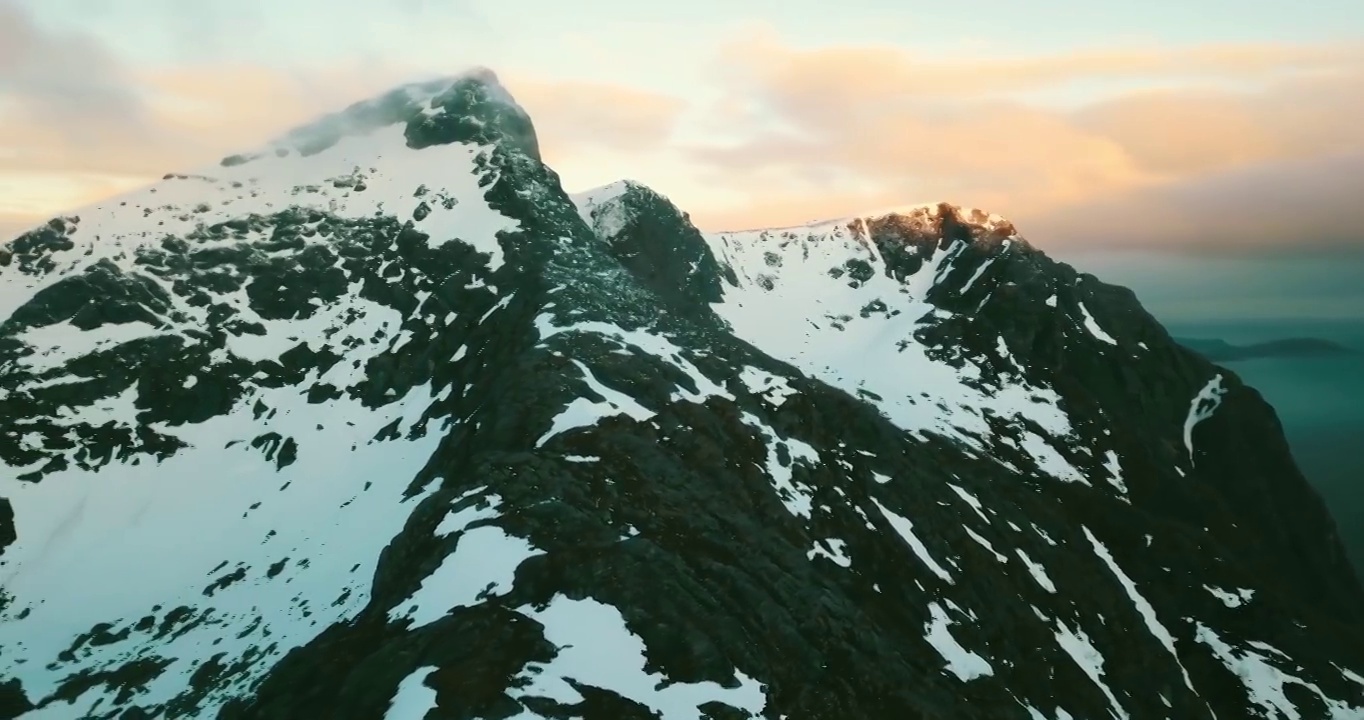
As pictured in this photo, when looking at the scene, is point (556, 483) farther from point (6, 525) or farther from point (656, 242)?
point (656, 242)

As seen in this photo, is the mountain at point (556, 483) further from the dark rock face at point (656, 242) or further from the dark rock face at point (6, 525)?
the dark rock face at point (656, 242)

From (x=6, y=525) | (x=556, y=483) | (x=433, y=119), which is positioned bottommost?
(x=556, y=483)

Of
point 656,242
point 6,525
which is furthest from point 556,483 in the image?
point 656,242

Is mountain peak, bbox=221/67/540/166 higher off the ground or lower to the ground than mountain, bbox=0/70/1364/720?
higher

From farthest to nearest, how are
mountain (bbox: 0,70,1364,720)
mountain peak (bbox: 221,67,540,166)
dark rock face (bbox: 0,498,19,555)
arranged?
mountain peak (bbox: 221,67,540,166) < dark rock face (bbox: 0,498,19,555) < mountain (bbox: 0,70,1364,720)

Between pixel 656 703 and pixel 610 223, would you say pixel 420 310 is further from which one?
pixel 656 703

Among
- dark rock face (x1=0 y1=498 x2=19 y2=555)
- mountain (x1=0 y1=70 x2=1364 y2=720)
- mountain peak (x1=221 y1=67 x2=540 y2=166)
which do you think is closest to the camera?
mountain (x1=0 y1=70 x2=1364 y2=720)

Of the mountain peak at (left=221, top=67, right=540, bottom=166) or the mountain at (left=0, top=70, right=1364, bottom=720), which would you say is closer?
the mountain at (left=0, top=70, right=1364, bottom=720)

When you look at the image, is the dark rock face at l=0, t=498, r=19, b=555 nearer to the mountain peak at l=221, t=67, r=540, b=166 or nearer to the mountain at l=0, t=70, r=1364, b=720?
the mountain at l=0, t=70, r=1364, b=720

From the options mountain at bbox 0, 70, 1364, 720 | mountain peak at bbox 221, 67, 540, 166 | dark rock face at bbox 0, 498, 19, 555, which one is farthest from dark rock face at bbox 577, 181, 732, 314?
dark rock face at bbox 0, 498, 19, 555
